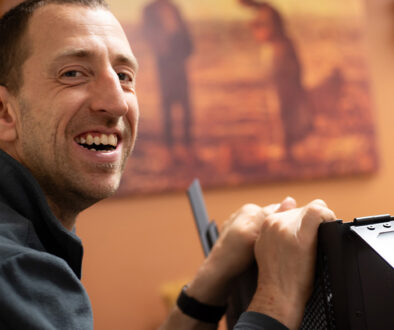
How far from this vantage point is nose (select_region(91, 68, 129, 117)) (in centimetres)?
87

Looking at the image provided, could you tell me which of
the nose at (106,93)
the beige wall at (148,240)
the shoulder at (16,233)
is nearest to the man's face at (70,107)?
the nose at (106,93)

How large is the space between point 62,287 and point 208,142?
2.25 metres

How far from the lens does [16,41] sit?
93cm

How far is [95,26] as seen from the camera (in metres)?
0.92

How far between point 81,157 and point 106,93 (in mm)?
129

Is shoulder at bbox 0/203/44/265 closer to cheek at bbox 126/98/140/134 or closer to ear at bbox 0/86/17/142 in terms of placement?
ear at bbox 0/86/17/142

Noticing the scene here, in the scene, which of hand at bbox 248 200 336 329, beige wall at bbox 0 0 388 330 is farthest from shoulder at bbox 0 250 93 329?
beige wall at bbox 0 0 388 330

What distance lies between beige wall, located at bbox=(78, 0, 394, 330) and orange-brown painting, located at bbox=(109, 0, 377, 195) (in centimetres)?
9

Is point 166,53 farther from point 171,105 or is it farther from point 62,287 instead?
point 62,287

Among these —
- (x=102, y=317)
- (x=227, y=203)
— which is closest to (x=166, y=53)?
(x=227, y=203)

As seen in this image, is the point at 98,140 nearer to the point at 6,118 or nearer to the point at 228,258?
the point at 6,118

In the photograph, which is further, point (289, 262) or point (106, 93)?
point (106, 93)

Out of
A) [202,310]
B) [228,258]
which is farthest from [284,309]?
[202,310]

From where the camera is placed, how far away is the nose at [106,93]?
0.87 m
